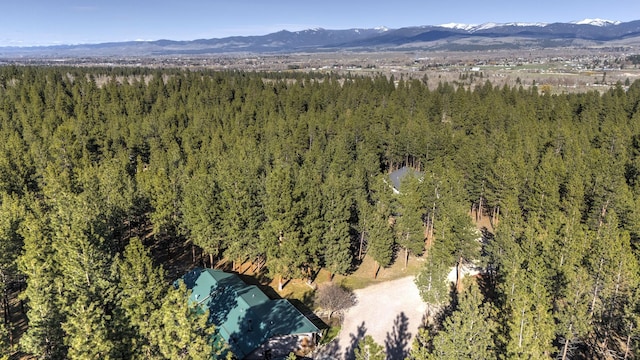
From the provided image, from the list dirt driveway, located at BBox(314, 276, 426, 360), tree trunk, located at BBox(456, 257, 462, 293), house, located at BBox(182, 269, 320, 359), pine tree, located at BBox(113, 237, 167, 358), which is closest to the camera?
pine tree, located at BBox(113, 237, 167, 358)

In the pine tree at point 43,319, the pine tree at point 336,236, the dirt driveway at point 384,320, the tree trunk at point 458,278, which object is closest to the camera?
the pine tree at point 43,319

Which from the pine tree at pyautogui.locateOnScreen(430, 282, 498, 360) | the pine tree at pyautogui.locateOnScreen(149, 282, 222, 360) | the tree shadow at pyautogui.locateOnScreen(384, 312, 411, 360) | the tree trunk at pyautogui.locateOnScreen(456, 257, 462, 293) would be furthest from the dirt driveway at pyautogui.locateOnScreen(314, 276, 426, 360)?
the pine tree at pyautogui.locateOnScreen(149, 282, 222, 360)

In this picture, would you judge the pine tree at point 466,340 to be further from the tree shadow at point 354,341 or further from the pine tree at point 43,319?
the pine tree at point 43,319

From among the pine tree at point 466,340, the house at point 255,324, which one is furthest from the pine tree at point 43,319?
the pine tree at point 466,340

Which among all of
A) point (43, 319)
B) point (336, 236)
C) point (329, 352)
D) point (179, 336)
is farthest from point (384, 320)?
point (43, 319)

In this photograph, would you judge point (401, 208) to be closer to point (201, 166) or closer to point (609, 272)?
point (609, 272)

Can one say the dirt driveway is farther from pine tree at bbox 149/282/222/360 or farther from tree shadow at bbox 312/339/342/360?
pine tree at bbox 149/282/222/360
